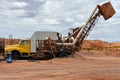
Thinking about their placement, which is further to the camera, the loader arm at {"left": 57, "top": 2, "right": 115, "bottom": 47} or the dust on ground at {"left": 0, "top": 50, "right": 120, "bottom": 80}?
the loader arm at {"left": 57, "top": 2, "right": 115, "bottom": 47}

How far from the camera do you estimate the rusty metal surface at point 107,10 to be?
39.6 meters

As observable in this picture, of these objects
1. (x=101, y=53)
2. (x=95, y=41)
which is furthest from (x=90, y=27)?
(x=95, y=41)

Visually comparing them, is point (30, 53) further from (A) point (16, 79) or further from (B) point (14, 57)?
(A) point (16, 79)

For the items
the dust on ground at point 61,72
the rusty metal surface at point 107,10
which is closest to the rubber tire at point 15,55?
the dust on ground at point 61,72

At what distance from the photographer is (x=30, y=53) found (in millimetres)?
39406

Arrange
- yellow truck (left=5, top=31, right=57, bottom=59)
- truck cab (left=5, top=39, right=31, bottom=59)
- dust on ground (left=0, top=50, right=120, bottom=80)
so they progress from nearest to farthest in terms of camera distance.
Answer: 1. dust on ground (left=0, top=50, right=120, bottom=80)
2. yellow truck (left=5, top=31, right=57, bottom=59)
3. truck cab (left=5, top=39, right=31, bottom=59)

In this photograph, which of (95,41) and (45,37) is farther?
(95,41)

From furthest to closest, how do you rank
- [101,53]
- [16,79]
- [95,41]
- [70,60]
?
[95,41] < [101,53] < [70,60] < [16,79]

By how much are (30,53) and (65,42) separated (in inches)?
168

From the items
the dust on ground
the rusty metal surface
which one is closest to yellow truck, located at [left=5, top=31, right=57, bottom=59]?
the dust on ground

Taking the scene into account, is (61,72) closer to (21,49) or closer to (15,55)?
(21,49)

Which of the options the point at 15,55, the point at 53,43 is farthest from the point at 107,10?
the point at 15,55

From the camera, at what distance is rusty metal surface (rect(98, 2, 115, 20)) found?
39625mm

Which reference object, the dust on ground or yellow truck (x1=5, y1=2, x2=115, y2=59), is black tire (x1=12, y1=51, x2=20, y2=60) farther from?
the dust on ground
